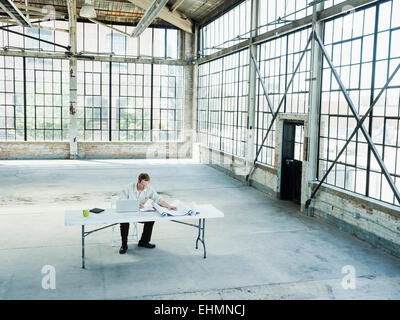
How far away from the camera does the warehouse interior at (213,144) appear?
6.47m

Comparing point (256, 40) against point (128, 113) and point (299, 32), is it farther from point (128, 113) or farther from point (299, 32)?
point (128, 113)

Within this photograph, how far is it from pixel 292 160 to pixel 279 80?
2282 mm

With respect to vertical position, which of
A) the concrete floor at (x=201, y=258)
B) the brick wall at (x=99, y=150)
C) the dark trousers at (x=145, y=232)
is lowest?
the concrete floor at (x=201, y=258)

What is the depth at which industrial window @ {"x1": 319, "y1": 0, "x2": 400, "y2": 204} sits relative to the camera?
759 cm

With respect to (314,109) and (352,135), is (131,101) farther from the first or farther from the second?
(352,135)

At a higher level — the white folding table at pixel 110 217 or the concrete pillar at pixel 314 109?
the concrete pillar at pixel 314 109

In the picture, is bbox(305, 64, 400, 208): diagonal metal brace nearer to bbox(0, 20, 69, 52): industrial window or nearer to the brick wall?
the brick wall

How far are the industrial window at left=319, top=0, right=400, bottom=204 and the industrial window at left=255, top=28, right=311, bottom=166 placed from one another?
1.13 m

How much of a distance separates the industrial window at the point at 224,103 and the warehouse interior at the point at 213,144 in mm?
92

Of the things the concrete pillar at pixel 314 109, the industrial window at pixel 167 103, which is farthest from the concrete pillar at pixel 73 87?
the concrete pillar at pixel 314 109

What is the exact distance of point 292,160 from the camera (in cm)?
1141

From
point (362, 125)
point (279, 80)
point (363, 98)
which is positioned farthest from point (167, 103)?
point (362, 125)

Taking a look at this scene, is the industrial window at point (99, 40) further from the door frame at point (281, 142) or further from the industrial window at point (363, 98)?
the industrial window at point (363, 98)

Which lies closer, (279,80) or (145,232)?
(145,232)
